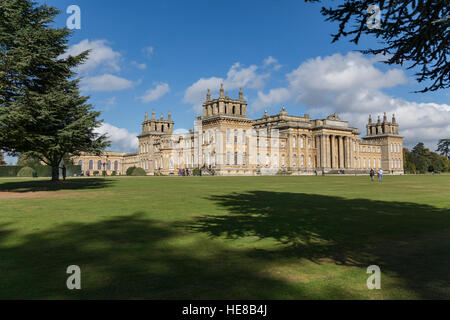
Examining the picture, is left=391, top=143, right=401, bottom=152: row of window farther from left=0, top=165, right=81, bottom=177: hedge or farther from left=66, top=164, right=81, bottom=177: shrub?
left=0, top=165, right=81, bottom=177: hedge

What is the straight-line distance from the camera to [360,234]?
7.91 metres

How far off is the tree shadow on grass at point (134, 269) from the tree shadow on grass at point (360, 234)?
1.01 m

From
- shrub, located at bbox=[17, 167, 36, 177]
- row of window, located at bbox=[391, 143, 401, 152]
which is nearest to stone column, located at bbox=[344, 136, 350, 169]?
row of window, located at bbox=[391, 143, 401, 152]

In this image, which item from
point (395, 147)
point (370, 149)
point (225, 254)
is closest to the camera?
point (225, 254)

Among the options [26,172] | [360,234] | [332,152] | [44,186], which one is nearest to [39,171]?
[26,172]

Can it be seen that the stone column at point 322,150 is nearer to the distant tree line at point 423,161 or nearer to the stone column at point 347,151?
the stone column at point 347,151

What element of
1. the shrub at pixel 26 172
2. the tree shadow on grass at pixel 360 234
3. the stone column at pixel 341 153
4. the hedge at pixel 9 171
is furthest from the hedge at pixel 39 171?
the tree shadow on grass at pixel 360 234

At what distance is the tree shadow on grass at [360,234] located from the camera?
5.29m

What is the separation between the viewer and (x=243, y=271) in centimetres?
512

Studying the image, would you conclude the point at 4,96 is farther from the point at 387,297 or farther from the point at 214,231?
the point at 387,297

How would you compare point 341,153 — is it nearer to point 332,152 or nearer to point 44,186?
point 332,152

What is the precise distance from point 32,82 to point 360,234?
77.3 feet
